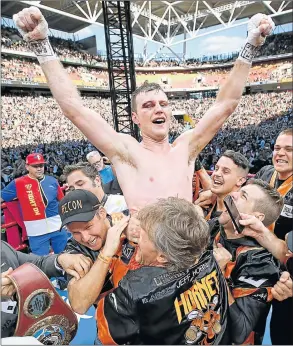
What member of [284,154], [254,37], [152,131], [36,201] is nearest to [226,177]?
[284,154]

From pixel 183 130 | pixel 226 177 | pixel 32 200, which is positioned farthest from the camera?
pixel 32 200

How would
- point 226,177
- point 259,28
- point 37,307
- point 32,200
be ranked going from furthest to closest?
1. point 32,200
2. point 226,177
3. point 259,28
4. point 37,307

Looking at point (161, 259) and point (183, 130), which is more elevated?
point (183, 130)

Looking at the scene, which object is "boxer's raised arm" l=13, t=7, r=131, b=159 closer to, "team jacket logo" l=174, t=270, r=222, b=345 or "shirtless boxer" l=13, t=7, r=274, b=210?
"shirtless boxer" l=13, t=7, r=274, b=210

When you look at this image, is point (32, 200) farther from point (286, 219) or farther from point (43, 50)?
point (286, 219)

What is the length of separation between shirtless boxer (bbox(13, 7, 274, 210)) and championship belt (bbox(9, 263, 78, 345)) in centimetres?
41

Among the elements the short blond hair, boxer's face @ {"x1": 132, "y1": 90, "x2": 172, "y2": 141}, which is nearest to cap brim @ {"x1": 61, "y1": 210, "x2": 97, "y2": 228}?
the short blond hair

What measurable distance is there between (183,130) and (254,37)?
73 cm

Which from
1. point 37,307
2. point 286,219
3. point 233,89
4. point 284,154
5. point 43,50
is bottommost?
point 37,307

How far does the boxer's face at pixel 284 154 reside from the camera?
133 centimetres

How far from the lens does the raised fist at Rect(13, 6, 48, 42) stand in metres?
1.01

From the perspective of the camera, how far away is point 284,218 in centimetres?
128

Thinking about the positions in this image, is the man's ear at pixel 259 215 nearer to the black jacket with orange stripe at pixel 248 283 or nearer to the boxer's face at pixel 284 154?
the black jacket with orange stripe at pixel 248 283

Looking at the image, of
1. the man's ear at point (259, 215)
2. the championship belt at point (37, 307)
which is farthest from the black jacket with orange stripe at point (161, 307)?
the man's ear at point (259, 215)
